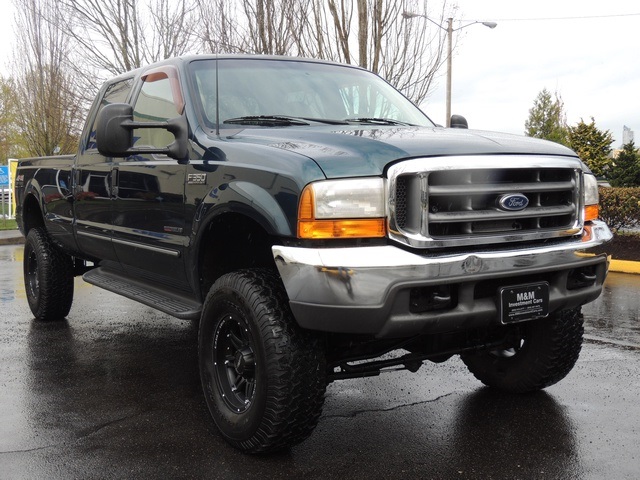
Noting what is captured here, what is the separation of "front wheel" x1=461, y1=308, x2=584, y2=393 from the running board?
1.57 metres

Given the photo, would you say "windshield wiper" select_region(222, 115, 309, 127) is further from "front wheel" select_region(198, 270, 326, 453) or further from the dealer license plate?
the dealer license plate

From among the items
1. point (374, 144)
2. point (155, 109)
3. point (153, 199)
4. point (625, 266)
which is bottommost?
point (625, 266)

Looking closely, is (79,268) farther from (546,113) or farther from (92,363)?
(546,113)

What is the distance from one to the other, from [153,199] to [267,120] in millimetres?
841

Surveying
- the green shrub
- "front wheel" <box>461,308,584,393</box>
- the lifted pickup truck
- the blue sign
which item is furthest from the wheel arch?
the blue sign

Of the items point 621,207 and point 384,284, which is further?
point 621,207

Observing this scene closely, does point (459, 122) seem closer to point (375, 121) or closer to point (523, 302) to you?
point (375, 121)

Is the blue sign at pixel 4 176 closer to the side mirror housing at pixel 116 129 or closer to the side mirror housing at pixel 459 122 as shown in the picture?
the side mirror housing at pixel 459 122

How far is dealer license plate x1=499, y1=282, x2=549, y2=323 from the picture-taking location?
3.32m

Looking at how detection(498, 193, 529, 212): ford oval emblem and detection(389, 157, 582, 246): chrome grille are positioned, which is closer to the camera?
detection(389, 157, 582, 246): chrome grille

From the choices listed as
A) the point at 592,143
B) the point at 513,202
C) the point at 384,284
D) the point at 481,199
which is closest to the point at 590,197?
the point at 513,202

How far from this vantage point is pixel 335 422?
406 cm

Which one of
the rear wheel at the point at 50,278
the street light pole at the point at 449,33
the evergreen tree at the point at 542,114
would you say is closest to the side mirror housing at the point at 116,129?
the rear wheel at the point at 50,278

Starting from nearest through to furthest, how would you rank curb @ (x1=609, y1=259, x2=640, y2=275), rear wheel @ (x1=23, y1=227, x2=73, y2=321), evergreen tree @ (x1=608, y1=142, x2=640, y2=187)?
rear wheel @ (x1=23, y1=227, x2=73, y2=321) → curb @ (x1=609, y1=259, x2=640, y2=275) → evergreen tree @ (x1=608, y1=142, x2=640, y2=187)
